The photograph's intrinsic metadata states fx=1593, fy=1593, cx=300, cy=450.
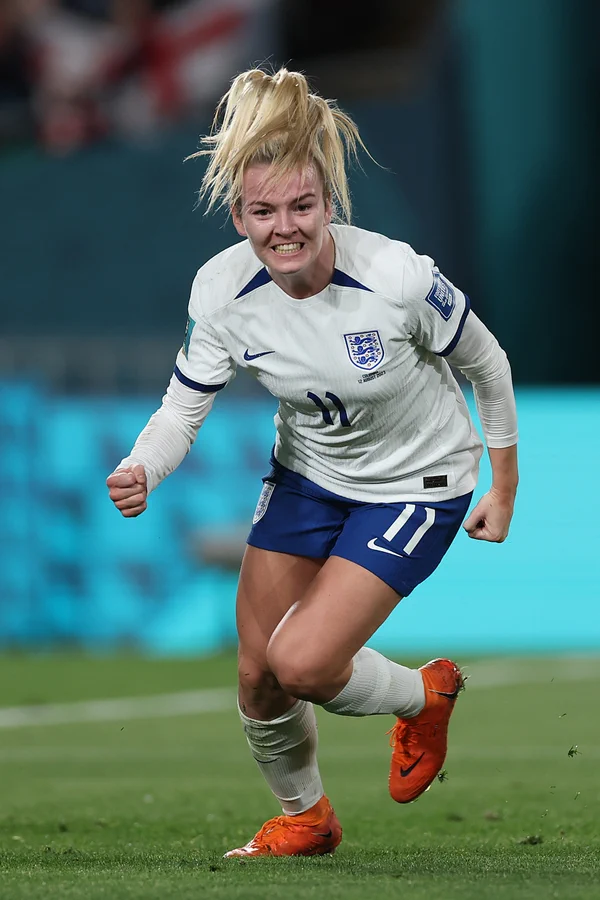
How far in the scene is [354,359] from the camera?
14.2ft

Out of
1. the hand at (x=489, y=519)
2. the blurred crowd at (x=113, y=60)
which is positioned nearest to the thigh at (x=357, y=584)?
the hand at (x=489, y=519)

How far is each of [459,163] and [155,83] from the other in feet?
11.9

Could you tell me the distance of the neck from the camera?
436 centimetres

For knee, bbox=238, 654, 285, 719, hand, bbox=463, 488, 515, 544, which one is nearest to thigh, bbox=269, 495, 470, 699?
hand, bbox=463, 488, 515, 544

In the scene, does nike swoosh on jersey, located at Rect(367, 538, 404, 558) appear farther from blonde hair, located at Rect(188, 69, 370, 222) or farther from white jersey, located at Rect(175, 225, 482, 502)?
blonde hair, located at Rect(188, 69, 370, 222)

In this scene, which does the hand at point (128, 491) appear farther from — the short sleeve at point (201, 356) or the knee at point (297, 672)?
the knee at point (297, 672)

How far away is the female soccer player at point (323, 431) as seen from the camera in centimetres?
424

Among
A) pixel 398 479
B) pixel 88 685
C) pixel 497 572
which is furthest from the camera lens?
pixel 497 572

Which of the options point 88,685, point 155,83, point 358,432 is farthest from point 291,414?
point 155,83

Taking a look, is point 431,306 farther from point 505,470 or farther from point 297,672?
point 297,672

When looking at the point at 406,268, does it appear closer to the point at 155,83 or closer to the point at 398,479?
the point at 398,479

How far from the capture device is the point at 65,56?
18.6m

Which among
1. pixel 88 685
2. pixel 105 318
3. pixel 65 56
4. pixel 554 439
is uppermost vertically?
pixel 65 56

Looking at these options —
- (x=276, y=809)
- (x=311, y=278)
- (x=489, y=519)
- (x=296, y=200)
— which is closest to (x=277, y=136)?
(x=296, y=200)
